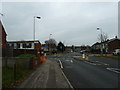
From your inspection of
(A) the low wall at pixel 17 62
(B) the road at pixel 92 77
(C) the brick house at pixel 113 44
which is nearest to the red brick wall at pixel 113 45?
(C) the brick house at pixel 113 44

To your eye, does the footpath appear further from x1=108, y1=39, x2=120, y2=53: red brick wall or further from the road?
x1=108, y1=39, x2=120, y2=53: red brick wall

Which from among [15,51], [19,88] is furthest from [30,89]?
[15,51]

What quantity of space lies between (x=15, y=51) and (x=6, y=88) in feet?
65.6

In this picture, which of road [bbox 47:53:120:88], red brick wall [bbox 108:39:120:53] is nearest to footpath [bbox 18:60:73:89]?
road [bbox 47:53:120:88]

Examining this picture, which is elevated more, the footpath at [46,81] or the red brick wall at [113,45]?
the red brick wall at [113,45]

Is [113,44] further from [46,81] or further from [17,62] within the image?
[46,81]

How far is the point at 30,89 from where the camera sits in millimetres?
8664

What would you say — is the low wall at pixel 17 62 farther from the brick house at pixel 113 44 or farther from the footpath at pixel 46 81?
the brick house at pixel 113 44

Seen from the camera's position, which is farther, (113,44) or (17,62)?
(113,44)

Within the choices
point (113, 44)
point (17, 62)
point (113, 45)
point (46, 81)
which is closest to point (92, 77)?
point (46, 81)

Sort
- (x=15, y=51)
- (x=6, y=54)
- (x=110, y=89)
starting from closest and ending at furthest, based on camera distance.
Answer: (x=110, y=89)
(x=6, y=54)
(x=15, y=51)

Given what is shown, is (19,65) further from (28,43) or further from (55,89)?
(28,43)

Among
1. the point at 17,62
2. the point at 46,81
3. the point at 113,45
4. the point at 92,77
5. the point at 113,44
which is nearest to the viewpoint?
the point at 46,81

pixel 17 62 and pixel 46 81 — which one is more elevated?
pixel 17 62
